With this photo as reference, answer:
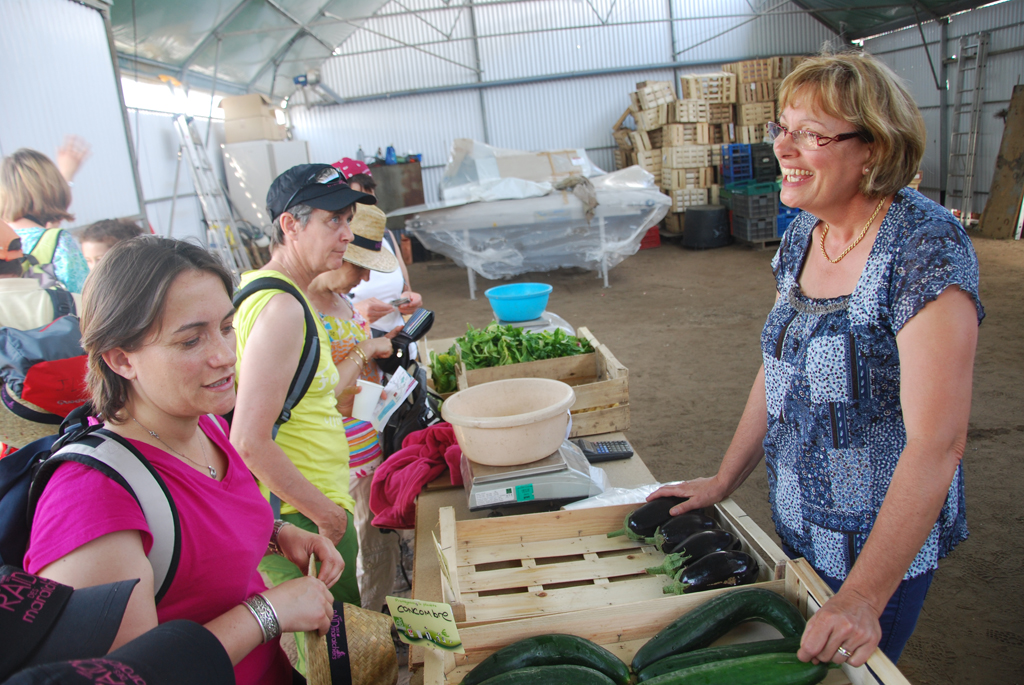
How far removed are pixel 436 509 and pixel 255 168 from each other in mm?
10468

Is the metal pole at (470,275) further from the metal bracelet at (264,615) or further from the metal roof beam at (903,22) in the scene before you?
the metal roof beam at (903,22)

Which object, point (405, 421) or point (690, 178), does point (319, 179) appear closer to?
point (405, 421)

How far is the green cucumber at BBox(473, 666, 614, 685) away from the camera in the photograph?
1153 millimetres

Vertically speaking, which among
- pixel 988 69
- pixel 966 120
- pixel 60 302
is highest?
pixel 988 69

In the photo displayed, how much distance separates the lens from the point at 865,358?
1.32 m

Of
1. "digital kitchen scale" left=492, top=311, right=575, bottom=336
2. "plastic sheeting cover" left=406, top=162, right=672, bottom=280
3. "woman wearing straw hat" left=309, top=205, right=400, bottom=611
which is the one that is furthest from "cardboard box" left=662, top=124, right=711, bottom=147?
"woman wearing straw hat" left=309, top=205, right=400, bottom=611

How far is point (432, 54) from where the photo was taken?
13969mm

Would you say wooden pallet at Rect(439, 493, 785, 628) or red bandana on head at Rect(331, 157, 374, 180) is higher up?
red bandana on head at Rect(331, 157, 374, 180)

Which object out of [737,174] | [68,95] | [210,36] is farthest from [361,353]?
[737,174]

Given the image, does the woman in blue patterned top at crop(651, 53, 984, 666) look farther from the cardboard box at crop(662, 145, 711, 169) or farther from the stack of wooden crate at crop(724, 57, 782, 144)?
the stack of wooden crate at crop(724, 57, 782, 144)

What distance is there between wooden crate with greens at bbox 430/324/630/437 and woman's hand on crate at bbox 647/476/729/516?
3.12 feet

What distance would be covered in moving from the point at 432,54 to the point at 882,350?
14.3 m

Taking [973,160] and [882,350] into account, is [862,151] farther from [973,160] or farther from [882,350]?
[973,160]

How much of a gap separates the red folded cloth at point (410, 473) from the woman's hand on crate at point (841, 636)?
1.32 meters
